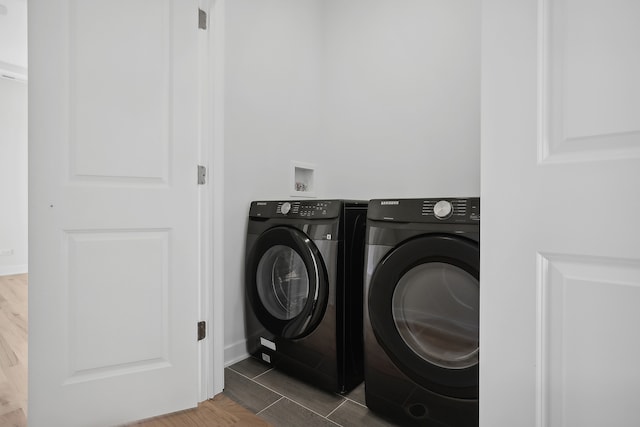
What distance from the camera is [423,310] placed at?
1218mm

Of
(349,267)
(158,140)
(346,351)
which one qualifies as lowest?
(346,351)

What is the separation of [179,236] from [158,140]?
0.42 metres

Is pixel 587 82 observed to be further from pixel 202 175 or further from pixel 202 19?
pixel 202 19

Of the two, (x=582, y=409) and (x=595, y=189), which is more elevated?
(x=595, y=189)

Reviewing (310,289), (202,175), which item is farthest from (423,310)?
(202,175)

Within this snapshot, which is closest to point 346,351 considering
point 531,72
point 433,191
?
point 433,191

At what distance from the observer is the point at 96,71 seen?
50.1 inches

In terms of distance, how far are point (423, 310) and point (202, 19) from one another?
Result: 1599 mm

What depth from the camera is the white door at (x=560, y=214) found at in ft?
2.14

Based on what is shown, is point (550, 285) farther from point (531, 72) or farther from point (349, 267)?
point (349, 267)

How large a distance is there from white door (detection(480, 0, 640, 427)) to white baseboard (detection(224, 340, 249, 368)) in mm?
1354

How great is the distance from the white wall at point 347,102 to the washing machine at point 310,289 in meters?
0.21

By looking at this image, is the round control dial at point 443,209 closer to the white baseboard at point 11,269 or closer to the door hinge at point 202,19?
the door hinge at point 202,19

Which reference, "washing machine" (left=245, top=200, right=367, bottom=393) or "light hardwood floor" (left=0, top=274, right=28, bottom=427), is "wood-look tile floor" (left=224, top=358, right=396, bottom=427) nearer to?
"washing machine" (left=245, top=200, right=367, bottom=393)
